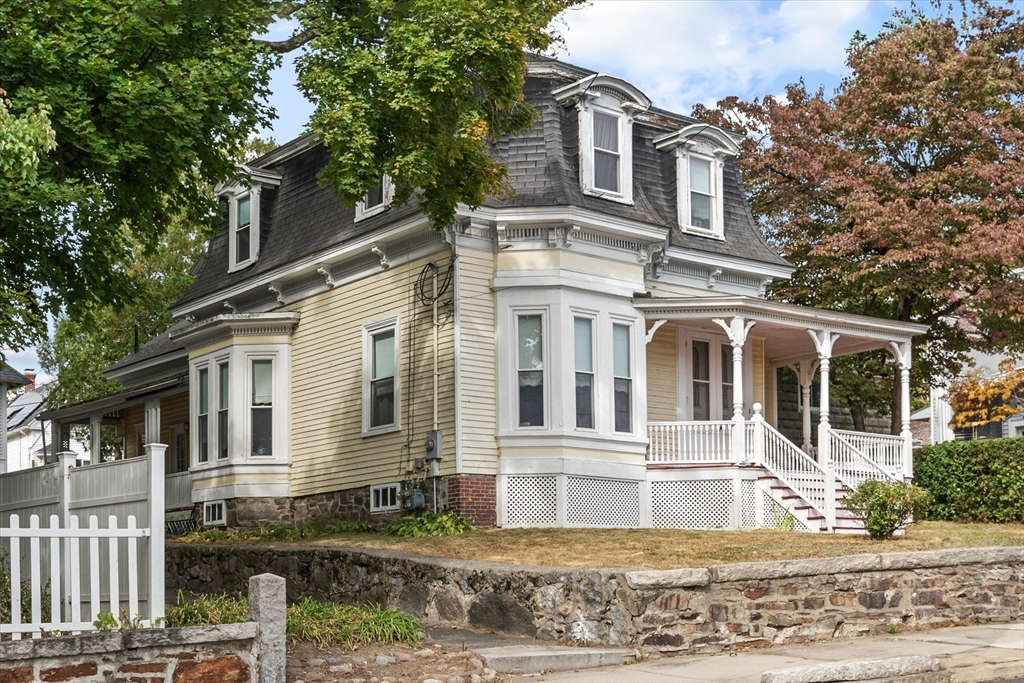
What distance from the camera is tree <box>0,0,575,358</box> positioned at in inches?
533

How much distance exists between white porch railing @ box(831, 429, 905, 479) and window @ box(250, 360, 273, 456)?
10769 millimetres

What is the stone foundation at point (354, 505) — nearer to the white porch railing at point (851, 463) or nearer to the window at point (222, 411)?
the window at point (222, 411)

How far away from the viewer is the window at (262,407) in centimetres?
2533

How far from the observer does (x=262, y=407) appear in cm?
2542

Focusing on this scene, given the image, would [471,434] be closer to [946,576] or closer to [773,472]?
[773,472]

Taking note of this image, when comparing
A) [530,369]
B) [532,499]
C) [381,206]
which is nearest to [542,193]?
[530,369]

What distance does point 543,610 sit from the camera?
45.7 feet

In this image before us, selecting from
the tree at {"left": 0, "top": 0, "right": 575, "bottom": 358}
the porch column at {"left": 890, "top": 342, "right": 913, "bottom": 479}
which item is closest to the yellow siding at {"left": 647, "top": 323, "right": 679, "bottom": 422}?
the porch column at {"left": 890, "top": 342, "right": 913, "bottom": 479}

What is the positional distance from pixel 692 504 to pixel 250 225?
36.3 ft

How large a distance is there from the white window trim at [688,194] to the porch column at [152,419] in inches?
507

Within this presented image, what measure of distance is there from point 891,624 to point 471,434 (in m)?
8.49

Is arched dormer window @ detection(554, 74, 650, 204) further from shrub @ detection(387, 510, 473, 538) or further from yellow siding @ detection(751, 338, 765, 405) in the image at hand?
shrub @ detection(387, 510, 473, 538)

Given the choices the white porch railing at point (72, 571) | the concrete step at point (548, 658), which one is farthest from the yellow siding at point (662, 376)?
the white porch railing at point (72, 571)

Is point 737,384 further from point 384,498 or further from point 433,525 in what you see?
point 384,498
